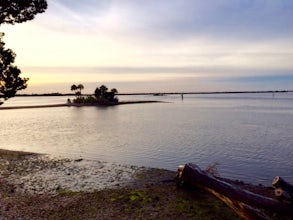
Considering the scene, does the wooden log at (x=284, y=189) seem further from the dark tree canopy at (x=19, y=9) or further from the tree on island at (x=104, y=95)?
the tree on island at (x=104, y=95)

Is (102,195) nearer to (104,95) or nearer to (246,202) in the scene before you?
(246,202)

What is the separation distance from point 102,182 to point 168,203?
17.5 ft

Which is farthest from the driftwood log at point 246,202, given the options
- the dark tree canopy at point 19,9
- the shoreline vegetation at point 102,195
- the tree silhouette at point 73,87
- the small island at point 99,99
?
the tree silhouette at point 73,87

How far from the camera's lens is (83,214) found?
40.7 ft

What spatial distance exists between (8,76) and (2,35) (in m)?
2.96

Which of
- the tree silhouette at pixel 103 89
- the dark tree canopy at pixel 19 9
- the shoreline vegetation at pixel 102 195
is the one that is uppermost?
the dark tree canopy at pixel 19 9

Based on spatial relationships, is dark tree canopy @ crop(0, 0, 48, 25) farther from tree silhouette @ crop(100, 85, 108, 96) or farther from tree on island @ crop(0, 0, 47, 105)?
tree silhouette @ crop(100, 85, 108, 96)

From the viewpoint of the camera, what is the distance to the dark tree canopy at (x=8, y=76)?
83.3 ft

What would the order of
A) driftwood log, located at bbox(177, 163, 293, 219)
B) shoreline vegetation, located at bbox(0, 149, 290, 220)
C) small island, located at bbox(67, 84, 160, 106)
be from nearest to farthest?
driftwood log, located at bbox(177, 163, 293, 219) < shoreline vegetation, located at bbox(0, 149, 290, 220) < small island, located at bbox(67, 84, 160, 106)

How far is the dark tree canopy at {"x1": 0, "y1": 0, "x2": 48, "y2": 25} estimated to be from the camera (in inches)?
907

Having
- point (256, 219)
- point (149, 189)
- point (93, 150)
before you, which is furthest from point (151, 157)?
point (256, 219)

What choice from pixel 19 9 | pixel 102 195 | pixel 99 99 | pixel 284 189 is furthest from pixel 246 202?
pixel 99 99

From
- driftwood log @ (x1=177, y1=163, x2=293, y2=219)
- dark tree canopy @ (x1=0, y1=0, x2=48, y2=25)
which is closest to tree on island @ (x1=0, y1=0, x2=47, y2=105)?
dark tree canopy @ (x1=0, y1=0, x2=48, y2=25)

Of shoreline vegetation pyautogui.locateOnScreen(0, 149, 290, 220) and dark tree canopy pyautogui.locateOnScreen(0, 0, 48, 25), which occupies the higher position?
dark tree canopy pyautogui.locateOnScreen(0, 0, 48, 25)
